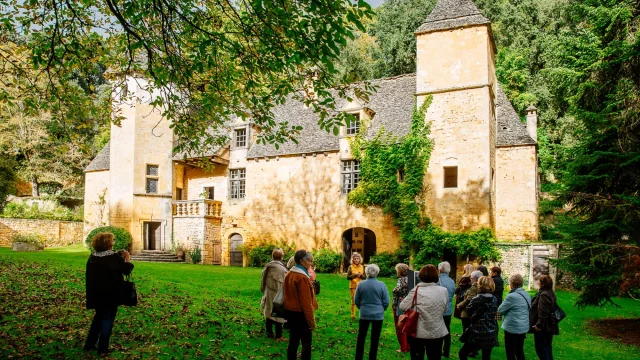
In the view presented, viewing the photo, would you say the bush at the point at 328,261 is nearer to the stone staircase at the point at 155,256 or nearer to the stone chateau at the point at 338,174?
the stone chateau at the point at 338,174

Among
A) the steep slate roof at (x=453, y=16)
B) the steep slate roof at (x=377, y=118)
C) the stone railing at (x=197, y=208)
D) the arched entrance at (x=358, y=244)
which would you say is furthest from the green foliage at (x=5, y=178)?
the steep slate roof at (x=453, y=16)

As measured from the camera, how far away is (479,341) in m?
6.66

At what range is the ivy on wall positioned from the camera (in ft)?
63.1

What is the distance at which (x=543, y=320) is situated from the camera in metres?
6.87

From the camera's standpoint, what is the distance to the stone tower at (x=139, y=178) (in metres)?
24.9

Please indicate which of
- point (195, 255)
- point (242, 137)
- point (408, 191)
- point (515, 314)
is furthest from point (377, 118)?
point (515, 314)

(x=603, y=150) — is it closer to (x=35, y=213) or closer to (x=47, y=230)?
(x=47, y=230)

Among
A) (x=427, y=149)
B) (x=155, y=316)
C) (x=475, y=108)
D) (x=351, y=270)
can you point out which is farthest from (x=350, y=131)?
(x=155, y=316)

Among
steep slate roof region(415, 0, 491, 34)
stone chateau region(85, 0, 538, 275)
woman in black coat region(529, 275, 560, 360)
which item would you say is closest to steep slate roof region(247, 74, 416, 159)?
stone chateau region(85, 0, 538, 275)

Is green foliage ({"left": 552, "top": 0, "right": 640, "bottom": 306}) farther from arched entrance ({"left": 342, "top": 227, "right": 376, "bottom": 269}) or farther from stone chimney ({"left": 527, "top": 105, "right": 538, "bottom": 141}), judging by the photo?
arched entrance ({"left": 342, "top": 227, "right": 376, "bottom": 269})

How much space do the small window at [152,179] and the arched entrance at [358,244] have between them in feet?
34.2

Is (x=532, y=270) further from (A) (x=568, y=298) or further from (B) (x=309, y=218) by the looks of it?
(B) (x=309, y=218)

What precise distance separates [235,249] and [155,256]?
401 centimetres

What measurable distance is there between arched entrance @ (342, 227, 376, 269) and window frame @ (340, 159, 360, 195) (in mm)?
2115
